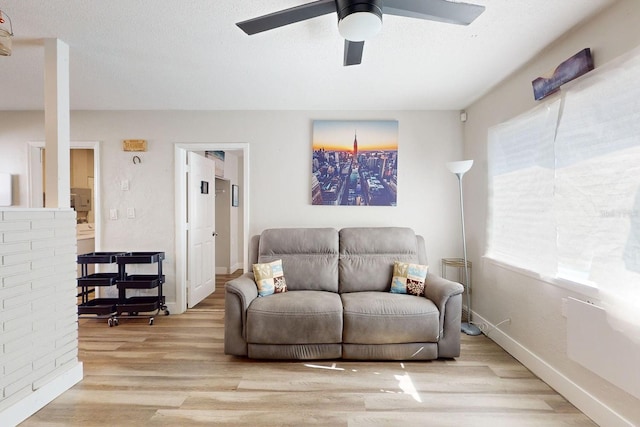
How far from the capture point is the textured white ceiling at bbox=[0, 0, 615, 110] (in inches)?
69.2

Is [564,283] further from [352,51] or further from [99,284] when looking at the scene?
[99,284]

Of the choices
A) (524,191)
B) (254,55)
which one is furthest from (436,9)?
(524,191)

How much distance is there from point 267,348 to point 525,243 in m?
2.26

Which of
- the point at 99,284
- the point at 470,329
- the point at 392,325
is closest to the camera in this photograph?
the point at 392,325

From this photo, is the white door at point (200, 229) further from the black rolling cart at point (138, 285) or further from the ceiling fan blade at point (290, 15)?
the ceiling fan blade at point (290, 15)

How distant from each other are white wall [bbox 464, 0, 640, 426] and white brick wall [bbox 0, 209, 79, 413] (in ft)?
11.1

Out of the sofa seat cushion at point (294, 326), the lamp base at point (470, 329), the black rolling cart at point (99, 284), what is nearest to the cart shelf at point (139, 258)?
the black rolling cart at point (99, 284)

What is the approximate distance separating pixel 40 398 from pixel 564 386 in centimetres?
336

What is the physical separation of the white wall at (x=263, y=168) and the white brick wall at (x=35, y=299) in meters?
1.41

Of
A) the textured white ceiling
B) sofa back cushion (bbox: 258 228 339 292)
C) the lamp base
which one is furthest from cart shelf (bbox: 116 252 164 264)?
the lamp base

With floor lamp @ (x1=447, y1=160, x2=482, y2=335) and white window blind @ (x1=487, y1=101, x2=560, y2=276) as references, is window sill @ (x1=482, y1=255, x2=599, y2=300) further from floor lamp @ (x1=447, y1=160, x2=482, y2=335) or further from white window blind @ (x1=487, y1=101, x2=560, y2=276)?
floor lamp @ (x1=447, y1=160, x2=482, y2=335)

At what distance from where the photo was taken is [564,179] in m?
1.95

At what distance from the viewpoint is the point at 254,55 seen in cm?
224

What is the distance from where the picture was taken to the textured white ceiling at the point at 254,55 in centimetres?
176
